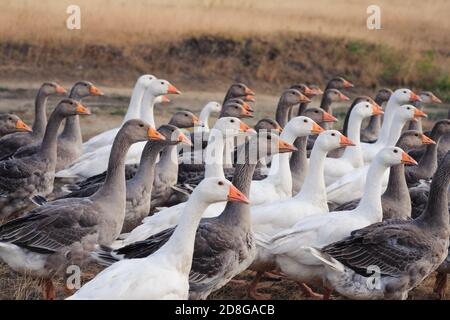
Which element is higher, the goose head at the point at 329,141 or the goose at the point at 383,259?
the goose head at the point at 329,141

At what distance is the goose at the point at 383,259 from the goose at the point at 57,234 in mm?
1914

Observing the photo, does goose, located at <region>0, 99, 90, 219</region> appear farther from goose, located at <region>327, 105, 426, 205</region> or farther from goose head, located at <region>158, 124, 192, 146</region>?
goose, located at <region>327, 105, 426, 205</region>

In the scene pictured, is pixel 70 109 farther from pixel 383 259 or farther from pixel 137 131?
pixel 383 259

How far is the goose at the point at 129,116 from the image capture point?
47.2 feet

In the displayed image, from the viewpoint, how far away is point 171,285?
7.81 m

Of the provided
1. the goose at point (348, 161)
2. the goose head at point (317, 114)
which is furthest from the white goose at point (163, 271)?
the goose head at point (317, 114)

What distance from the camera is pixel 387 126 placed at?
1451cm

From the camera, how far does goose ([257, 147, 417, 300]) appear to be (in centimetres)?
970

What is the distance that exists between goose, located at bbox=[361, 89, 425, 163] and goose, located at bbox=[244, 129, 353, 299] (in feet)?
10.5

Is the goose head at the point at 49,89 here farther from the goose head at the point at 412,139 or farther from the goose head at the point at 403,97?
the goose head at the point at 412,139

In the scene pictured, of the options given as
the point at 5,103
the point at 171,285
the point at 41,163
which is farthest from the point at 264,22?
the point at 171,285

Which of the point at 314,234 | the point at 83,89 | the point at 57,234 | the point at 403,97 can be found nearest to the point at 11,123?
the point at 83,89

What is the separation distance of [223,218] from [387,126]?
5655 millimetres

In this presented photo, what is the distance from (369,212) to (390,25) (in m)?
18.4
